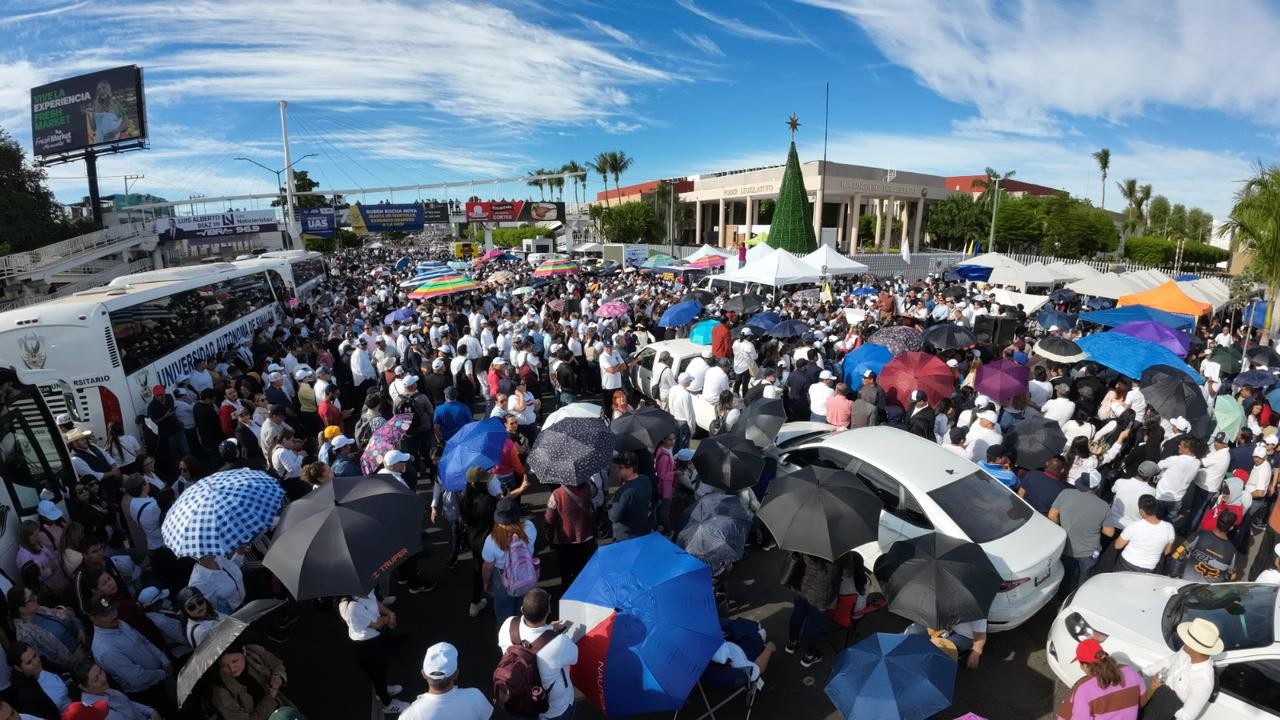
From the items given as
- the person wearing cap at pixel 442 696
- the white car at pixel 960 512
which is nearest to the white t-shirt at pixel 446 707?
the person wearing cap at pixel 442 696

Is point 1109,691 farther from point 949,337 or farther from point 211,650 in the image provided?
point 949,337

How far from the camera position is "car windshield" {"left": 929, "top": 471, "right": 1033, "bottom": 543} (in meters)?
5.25

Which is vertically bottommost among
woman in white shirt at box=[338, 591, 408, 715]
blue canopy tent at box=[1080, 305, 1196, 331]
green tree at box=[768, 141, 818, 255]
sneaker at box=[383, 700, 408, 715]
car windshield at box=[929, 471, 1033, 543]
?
sneaker at box=[383, 700, 408, 715]

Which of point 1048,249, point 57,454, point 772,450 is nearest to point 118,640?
point 57,454

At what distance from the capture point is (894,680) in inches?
137

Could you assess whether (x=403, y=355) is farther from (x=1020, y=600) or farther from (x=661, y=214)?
(x=661, y=214)

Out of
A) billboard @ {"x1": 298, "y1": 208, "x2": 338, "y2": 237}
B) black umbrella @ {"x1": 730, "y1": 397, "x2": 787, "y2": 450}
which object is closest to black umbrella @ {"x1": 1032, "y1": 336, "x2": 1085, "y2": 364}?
black umbrella @ {"x1": 730, "y1": 397, "x2": 787, "y2": 450}

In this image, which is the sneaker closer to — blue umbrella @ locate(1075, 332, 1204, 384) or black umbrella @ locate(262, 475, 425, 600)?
black umbrella @ locate(262, 475, 425, 600)

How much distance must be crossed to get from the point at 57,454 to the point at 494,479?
4.91m

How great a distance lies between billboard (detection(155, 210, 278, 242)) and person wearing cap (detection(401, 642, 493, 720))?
49.5 metres

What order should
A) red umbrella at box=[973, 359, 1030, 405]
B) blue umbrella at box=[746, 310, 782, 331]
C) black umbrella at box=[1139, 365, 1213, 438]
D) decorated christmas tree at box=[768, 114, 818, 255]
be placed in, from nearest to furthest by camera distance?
1. black umbrella at box=[1139, 365, 1213, 438]
2. red umbrella at box=[973, 359, 1030, 405]
3. blue umbrella at box=[746, 310, 782, 331]
4. decorated christmas tree at box=[768, 114, 818, 255]

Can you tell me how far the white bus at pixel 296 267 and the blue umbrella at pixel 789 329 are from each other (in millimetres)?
15382

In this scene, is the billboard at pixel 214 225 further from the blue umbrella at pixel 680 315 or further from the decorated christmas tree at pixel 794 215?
the blue umbrella at pixel 680 315

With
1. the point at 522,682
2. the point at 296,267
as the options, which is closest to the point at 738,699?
the point at 522,682
